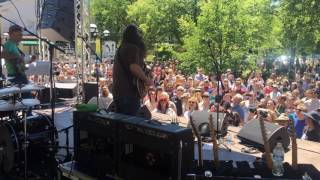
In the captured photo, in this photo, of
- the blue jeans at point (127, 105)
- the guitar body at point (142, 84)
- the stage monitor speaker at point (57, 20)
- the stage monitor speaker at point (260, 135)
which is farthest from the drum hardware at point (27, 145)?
the stage monitor speaker at point (57, 20)

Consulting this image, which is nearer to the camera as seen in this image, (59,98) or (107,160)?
(107,160)

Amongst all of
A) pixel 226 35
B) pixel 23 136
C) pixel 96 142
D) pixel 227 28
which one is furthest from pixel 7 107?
pixel 227 28

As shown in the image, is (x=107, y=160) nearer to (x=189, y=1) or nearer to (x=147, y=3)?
(x=189, y=1)

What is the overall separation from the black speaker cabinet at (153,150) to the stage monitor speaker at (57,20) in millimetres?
5400

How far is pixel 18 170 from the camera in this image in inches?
175

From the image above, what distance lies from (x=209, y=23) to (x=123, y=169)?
1316cm

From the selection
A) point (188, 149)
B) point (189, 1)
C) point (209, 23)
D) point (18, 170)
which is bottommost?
point (18, 170)

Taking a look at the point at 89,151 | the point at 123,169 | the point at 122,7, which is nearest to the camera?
the point at 123,169

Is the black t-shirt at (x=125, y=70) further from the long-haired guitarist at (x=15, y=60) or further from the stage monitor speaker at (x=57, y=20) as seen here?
the stage monitor speaker at (x=57, y=20)

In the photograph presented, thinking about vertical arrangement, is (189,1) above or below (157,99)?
above

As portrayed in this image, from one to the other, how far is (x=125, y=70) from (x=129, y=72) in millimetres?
46

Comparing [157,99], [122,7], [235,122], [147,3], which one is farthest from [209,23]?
[122,7]

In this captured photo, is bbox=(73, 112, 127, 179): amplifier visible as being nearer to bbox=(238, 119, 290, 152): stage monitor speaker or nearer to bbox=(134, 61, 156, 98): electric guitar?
bbox=(134, 61, 156, 98): electric guitar

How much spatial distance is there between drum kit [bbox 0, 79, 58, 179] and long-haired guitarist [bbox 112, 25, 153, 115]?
89cm
